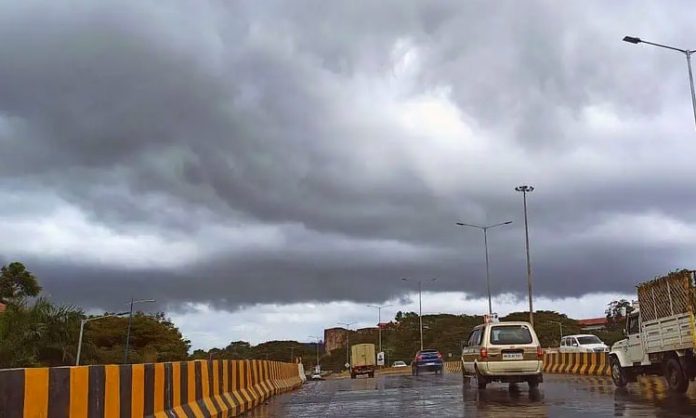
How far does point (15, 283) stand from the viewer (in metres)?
49.0

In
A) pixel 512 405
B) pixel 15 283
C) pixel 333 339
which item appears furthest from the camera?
pixel 333 339

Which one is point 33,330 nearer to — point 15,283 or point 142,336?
point 15,283

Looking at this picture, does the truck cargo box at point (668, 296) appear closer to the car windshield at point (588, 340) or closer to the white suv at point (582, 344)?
the white suv at point (582, 344)

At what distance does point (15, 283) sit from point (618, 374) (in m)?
42.0

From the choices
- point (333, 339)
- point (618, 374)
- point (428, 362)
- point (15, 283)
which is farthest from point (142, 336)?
point (333, 339)

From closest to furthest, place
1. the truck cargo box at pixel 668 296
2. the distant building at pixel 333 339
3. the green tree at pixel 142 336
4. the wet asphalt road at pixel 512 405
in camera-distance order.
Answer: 1. the wet asphalt road at pixel 512 405
2. the truck cargo box at pixel 668 296
3. the green tree at pixel 142 336
4. the distant building at pixel 333 339

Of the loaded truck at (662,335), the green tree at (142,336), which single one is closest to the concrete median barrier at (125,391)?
the loaded truck at (662,335)

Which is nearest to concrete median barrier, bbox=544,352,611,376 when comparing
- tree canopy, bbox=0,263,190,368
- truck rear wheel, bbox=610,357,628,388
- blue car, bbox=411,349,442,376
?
blue car, bbox=411,349,442,376

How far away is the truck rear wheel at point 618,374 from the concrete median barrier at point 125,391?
33.8 feet

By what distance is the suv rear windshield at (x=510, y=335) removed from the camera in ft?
57.9

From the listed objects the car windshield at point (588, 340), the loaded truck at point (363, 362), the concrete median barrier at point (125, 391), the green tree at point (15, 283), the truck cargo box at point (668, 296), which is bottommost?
the loaded truck at point (363, 362)

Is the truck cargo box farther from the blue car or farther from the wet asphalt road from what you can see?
the blue car

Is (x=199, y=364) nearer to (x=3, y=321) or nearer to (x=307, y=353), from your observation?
(x=3, y=321)

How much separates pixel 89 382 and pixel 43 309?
4177 centimetres
